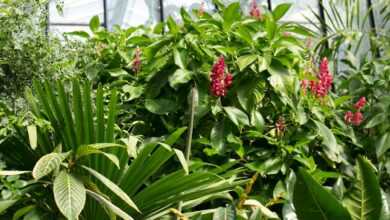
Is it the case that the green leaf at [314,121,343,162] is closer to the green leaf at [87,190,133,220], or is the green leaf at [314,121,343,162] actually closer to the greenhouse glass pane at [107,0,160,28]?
the green leaf at [87,190,133,220]

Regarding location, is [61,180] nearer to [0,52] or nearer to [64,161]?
[64,161]

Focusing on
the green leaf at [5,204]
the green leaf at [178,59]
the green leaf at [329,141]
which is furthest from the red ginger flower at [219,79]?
the green leaf at [5,204]

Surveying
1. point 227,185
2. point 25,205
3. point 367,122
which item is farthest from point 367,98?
point 25,205

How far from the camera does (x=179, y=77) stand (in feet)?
9.84

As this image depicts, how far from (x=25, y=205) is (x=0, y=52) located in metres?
0.90

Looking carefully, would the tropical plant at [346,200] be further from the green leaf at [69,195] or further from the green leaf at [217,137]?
the green leaf at [217,137]

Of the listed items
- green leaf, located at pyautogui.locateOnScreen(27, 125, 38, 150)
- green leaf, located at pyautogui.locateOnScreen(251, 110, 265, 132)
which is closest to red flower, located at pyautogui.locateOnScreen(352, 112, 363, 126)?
green leaf, located at pyautogui.locateOnScreen(251, 110, 265, 132)

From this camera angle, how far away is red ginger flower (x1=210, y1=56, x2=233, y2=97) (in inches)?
111

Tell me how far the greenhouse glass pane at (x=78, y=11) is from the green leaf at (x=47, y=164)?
3326mm

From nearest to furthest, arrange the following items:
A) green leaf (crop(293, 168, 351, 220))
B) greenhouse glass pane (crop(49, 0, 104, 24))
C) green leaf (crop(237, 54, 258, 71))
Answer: green leaf (crop(293, 168, 351, 220)), green leaf (crop(237, 54, 258, 71)), greenhouse glass pane (crop(49, 0, 104, 24))

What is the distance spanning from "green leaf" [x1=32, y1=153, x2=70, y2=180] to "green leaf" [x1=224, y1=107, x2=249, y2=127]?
114 cm

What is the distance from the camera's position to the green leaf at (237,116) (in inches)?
116

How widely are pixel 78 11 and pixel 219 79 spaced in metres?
2.74

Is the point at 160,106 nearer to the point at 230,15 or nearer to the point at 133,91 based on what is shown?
the point at 133,91
